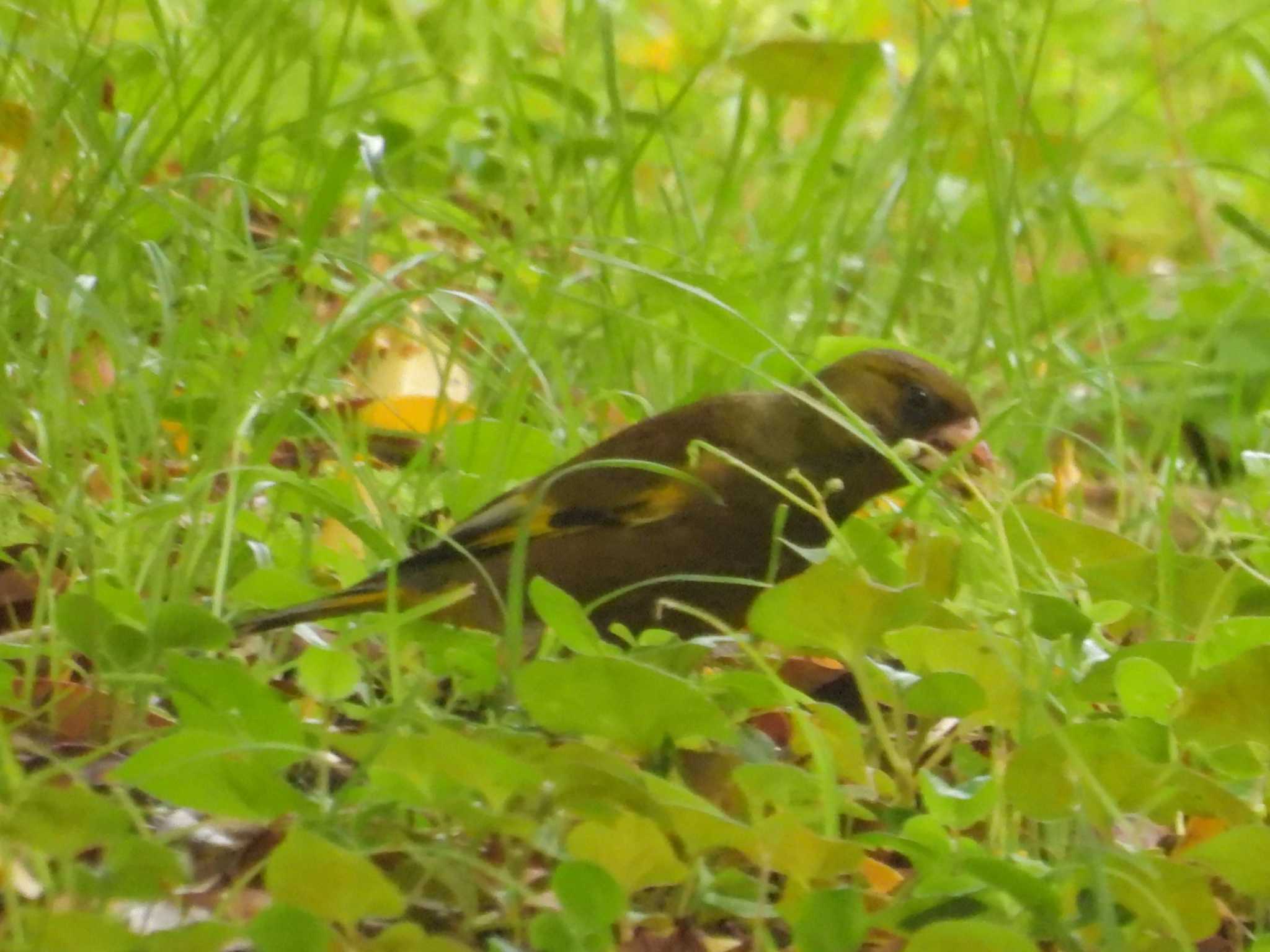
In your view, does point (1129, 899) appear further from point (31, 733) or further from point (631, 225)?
point (631, 225)

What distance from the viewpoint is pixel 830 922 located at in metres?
1.54

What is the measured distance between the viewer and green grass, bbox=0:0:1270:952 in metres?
1.58

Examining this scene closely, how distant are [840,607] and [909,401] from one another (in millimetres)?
1172

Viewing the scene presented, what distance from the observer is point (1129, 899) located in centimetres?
158

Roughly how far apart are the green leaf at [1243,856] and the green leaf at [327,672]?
2.65 ft

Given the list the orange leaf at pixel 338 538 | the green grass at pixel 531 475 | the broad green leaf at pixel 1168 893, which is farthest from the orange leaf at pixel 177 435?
the broad green leaf at pixel 1168 893

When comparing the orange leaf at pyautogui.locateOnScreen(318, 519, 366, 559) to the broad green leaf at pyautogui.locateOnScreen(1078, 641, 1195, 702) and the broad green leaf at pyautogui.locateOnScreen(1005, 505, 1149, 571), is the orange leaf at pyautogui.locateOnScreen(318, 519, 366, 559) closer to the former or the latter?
the broad green leaf at pyautogui.locateOnScreen(1005, 505, 1149, 571)

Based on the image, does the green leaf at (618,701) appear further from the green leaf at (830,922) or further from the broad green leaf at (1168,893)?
the broad green leaf at (1168,893)

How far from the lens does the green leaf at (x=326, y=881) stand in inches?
55.4

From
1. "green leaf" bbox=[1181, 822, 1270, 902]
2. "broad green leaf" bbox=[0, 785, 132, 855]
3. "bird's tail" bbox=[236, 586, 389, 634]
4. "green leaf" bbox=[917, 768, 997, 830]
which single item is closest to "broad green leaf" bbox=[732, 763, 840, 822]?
"green leaf" bbox=[917, 768, 997, 830]

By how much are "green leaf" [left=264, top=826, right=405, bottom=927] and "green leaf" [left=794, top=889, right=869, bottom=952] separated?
340 millimetres

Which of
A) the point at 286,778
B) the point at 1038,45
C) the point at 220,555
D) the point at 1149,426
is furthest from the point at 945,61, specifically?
the point at 286,778

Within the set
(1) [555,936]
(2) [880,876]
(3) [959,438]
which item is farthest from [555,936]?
(3) [959,438]

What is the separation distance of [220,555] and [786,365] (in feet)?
3.96
